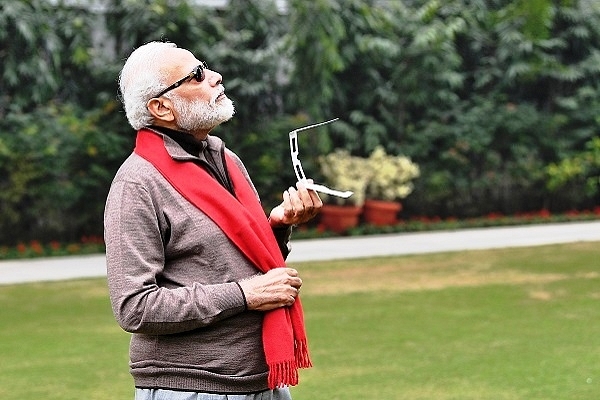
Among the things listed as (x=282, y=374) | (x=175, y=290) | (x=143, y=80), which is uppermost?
(x=143, y=80)

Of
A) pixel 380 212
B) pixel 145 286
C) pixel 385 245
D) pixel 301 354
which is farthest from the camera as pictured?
pixel 380 212

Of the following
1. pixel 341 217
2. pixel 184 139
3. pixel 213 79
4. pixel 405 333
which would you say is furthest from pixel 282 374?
pixel 341 217

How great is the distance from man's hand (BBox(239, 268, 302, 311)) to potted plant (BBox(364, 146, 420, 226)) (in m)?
12.1

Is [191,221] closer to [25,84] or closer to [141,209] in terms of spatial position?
[141,209]

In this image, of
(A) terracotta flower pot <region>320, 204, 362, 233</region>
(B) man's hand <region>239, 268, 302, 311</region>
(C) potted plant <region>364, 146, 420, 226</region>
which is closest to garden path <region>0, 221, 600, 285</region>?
(A) terracotta flower pot <region>320, 204, 362, 233</region>

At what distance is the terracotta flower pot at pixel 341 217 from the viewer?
49.4 feet

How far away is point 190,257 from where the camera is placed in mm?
3225

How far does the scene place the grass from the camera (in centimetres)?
688

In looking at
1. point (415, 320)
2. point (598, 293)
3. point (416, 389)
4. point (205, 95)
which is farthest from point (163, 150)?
point (598, 293)

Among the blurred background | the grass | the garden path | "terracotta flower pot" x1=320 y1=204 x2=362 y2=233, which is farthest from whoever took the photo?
"terracotta flower pot" x1=320 y1=204 x2=362 y2=233

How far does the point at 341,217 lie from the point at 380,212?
0.62 metres

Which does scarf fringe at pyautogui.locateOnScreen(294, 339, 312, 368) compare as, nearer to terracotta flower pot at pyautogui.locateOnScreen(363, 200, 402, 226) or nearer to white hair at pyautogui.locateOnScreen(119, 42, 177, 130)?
white hair at pyautogui.locateOnScreen(119, 42, 177, 130)

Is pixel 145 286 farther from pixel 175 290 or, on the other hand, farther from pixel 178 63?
pixel 178 63

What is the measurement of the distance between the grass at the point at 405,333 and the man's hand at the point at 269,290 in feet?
11.4
